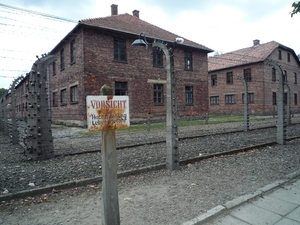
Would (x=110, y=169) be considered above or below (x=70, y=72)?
below

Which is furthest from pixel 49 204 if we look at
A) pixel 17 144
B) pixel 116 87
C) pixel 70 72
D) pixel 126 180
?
pixel 70 72

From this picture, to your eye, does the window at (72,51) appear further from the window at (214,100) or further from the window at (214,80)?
the window at (214,100)

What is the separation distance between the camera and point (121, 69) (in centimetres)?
1623

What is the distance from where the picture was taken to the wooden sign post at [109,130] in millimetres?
2186

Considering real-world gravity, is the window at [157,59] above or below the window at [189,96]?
above

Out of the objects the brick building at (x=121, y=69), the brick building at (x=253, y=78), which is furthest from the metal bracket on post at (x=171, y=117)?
the brick building at (x=253, y=78)

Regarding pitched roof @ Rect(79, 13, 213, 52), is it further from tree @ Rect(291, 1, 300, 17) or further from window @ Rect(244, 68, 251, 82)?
window @ Rect(244, 68, 251, 82)

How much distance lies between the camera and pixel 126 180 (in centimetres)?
432

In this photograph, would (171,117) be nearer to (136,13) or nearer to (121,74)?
(121,74)

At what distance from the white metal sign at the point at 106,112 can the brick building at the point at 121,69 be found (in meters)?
11.2

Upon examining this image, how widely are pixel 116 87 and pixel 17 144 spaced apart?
8.76 metres

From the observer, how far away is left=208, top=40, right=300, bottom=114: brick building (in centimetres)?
2669

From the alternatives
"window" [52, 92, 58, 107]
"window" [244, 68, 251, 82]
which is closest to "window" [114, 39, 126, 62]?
"window" [52, 92, 58, 107]

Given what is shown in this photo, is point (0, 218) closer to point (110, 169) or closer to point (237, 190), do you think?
point (110, 169)
